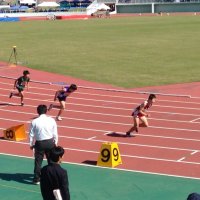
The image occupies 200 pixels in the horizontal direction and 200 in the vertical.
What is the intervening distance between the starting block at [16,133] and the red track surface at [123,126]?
0.20 metres

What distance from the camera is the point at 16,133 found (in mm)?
15406

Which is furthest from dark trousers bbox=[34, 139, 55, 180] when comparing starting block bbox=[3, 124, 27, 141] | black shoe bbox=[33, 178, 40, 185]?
starting block bbox=[3, 124, 27, 141]

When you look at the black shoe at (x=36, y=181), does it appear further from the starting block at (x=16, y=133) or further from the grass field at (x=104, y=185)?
the starting block at (x=16, y=133)

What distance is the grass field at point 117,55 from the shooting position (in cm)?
2744

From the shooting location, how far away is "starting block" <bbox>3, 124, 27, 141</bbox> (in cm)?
1528

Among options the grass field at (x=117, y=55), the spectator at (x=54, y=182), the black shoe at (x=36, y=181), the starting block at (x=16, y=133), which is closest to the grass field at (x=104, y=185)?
the black shoe at (x=36, y=181)

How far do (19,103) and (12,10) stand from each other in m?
99.9

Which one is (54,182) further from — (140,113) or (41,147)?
(140,113)

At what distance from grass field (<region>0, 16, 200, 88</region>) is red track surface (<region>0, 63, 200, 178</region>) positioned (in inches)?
114

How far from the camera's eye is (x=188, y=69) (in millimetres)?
29438

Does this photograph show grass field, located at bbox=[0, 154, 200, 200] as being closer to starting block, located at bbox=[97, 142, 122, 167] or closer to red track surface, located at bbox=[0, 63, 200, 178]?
starting block, located at bbox=[97, 142, 122, 167]

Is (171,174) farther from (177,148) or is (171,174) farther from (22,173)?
(22,173)

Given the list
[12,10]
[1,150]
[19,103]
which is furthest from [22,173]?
[12,10]

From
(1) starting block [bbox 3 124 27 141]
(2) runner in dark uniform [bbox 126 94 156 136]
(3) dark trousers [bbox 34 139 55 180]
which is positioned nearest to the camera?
(3) dark trousers [bbox 34 139 55 180]
